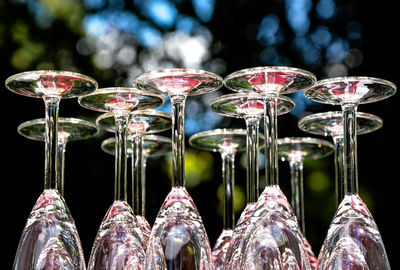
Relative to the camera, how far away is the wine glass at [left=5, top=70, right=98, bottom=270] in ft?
2.92

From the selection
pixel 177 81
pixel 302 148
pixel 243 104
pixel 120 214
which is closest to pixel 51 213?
pixel 120 214

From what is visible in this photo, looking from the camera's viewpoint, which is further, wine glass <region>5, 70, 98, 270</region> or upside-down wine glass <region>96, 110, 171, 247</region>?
upside-down wine glass <region>96, 110, 171, 247</region>

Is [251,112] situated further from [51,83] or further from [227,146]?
[51,83]

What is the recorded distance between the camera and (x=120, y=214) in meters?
0.98

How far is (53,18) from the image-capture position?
8.60 feet

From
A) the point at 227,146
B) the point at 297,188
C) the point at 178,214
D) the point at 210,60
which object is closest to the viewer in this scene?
the point at 178,214

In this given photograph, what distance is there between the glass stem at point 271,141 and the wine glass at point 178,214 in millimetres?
88

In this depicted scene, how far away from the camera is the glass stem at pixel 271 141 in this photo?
0.94 m

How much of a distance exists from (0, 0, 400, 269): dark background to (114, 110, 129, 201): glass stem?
1.42 meters

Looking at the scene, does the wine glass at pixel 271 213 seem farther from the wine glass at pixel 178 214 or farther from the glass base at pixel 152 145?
the glass base at pixel 152 145

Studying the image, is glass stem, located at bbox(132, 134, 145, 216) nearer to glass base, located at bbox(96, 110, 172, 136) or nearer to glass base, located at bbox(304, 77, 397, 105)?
glass base, located at bbox(96, 110, 172, 136)

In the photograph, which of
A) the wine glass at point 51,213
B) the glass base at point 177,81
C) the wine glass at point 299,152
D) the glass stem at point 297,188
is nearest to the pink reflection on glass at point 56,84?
the wine glass at point 51,213

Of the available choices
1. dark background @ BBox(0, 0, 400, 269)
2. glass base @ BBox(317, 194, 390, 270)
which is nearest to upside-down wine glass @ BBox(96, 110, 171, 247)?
glass base @ BBox(317, 194, 390, 270)

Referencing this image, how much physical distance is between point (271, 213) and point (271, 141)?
0.12m
